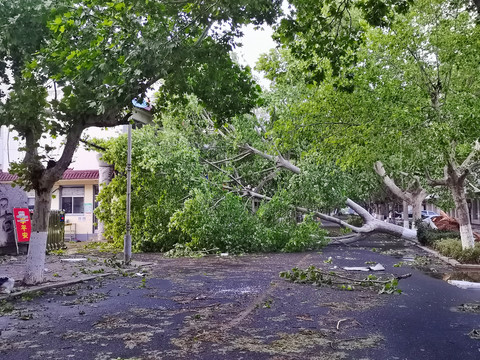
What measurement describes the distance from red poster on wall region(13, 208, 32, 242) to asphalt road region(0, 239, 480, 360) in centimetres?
875

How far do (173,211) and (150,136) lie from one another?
3.77m

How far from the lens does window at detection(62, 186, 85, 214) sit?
1250 inches

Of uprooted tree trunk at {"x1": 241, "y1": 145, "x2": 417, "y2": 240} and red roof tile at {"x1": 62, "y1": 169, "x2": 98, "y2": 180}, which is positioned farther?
red roof tile at {"x1": 62, "y1": 169, "x2": 98, "y2": 180}

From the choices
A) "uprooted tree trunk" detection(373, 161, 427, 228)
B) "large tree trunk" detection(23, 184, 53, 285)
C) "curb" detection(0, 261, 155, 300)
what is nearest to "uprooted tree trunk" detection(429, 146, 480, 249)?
"uprooted tree trunk" detection(373, 161, 427, 228)

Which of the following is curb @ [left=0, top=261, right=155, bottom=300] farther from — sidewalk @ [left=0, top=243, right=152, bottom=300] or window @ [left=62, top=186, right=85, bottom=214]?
window @ [left=62, top=186, right=85, bottom=214]

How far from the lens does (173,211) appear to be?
70.9ft

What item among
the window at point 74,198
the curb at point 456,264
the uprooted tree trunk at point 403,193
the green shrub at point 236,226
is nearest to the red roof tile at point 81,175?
the window at point 74,198

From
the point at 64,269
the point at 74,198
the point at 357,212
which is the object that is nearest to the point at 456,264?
the point at 357,212

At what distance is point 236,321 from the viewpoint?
782cm

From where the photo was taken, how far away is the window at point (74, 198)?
31.8 metres

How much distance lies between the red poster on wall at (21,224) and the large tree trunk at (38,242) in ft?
29.5

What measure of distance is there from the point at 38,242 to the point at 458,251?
45.6 ft

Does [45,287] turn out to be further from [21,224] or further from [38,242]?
[21,224]

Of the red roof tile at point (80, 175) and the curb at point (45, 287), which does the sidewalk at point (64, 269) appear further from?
the red roof tile at point (80, 175)
